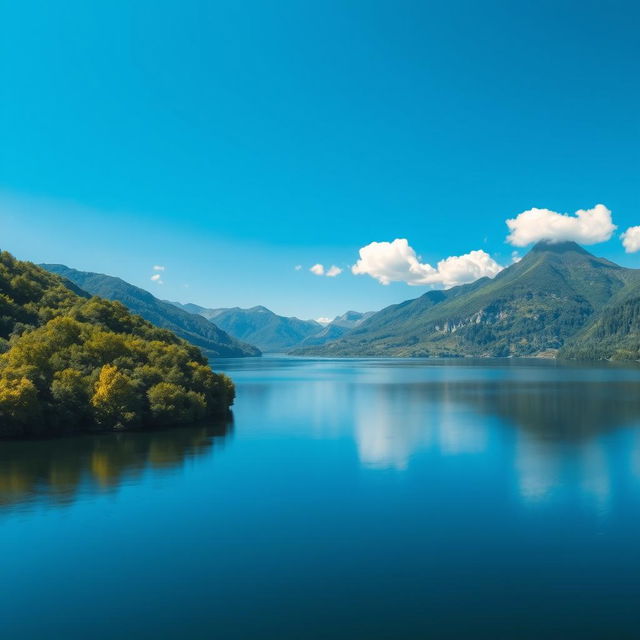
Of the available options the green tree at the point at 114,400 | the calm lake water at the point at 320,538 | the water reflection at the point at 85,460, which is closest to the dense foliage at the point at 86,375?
the green tree at the point at 114,400

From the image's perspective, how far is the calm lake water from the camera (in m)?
24.8

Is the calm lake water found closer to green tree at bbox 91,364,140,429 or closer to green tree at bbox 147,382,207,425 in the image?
green tree at bbox 91,364,140,429

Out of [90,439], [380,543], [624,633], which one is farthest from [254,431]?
[624,633]

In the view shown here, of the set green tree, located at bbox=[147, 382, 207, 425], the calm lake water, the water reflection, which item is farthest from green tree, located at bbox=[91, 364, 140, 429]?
the calm lake water

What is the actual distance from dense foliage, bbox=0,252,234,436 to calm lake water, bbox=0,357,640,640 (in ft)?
15.9

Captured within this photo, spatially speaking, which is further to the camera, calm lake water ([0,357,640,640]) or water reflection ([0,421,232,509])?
water reflection ([0,421,232,509])

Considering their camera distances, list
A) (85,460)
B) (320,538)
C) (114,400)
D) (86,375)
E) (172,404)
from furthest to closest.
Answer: (172,404) → (86,375) → (114,400) → (85,460) → (320,538)

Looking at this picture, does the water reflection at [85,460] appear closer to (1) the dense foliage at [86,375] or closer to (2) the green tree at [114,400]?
(2) the green tree at [114,400]

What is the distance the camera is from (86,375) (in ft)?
242

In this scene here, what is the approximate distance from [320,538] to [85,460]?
33.1 m

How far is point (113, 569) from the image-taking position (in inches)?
1184

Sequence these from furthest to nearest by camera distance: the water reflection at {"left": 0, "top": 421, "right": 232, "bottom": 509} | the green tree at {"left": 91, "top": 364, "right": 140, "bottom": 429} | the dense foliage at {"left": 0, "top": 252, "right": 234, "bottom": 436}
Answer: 1. the green tree at {"left": 91, "top": 364, "right": 140, "bottom": 429}
2. the dense foliage at {"left": 0, "top": 252, "right": 234, "bottom": 436}
3. the water reflection at {"left": 0, "top": 421, "right": 232, "bottom": 509}

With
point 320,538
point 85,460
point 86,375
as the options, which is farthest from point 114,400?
point 320,538

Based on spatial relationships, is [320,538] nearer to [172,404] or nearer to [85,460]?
[85,460]
